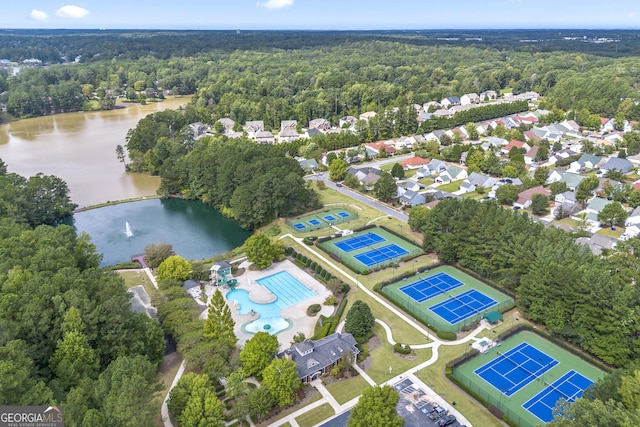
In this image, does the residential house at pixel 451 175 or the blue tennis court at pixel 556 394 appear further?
the residential house at pixel 451 175

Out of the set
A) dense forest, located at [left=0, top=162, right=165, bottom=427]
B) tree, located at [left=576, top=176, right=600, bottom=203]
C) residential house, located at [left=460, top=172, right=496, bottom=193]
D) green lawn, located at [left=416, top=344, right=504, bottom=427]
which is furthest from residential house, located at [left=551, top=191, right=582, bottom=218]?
dense forest, located at [left=0, top=162, right=165, bottom=427]

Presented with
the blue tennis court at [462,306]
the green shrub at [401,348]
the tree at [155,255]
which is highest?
the tree at [155,255]

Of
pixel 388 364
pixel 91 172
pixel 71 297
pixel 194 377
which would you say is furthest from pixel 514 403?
pixel 91 172

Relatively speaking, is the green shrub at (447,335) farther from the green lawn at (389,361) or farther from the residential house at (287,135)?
the residential house at (287,135)

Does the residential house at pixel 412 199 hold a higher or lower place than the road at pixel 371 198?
higher

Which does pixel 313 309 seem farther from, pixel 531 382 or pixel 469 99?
pixel 469 99

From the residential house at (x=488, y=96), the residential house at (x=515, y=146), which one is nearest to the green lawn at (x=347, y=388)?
the residential house at (x=515, y=146)

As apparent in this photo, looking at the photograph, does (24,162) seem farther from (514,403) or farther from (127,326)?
(514,403)

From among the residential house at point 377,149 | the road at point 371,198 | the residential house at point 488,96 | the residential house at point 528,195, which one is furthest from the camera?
the residential house at point 488,96
